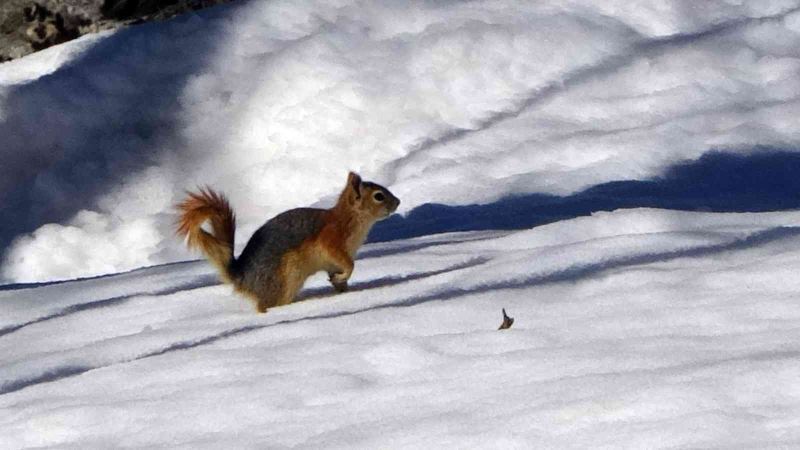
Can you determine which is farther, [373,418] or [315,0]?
[315,0]

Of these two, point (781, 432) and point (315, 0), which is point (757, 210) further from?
point (315, 0)

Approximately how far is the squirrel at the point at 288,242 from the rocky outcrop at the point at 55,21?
3953 mm

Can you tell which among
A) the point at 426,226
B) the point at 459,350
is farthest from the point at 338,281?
the point at 426,226

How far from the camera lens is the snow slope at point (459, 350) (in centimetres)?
289

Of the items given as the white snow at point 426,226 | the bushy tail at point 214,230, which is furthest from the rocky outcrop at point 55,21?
the bushy tail at point 214,230

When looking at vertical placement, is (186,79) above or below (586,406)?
above

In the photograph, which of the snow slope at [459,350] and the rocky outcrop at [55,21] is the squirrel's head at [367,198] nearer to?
the snow slope at [459,350]

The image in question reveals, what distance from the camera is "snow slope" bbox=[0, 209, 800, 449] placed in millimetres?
2891

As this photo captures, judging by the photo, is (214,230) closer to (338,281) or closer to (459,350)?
(338,281)

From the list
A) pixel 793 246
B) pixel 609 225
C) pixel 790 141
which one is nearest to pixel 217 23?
pixel 790 141

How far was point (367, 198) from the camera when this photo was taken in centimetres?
430

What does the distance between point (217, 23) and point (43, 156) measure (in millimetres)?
1281

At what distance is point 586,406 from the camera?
2898 millimetres

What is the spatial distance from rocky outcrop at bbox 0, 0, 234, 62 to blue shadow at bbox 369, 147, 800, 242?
9.23 feet
